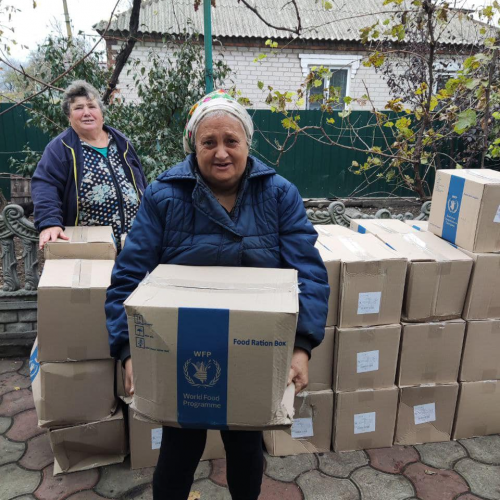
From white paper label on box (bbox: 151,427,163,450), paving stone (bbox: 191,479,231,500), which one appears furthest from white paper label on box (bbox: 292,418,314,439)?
white paper label on box (bbox: 151,427,163,450)

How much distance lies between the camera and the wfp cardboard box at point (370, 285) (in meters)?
2.05

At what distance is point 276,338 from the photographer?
1.11 m

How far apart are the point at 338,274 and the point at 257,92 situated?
26.1 ft

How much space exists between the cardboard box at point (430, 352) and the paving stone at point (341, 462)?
0.43m

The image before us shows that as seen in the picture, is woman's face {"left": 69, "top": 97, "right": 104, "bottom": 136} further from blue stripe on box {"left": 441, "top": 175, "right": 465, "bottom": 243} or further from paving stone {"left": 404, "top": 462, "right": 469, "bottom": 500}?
paving stone {"left": 404, "top": 462, "right": 469, "bottom": 500}

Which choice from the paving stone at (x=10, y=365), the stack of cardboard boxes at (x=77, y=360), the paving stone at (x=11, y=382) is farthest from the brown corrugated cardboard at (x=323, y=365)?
the paving stone at (x=10, y=365)

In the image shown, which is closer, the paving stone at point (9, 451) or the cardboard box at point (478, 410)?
the paving stone at point (9, 451)

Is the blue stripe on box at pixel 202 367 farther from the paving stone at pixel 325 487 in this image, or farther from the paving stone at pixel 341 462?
the paving stone at pixel 341 462

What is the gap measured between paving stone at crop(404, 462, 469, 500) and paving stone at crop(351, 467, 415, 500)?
49mm

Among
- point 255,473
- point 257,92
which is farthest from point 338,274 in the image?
point 257,92

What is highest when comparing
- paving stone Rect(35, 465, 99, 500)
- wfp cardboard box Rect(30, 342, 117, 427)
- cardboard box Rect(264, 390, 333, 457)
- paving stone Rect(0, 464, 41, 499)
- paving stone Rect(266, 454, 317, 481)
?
wfp cardboard box Rect(30, 342, 117, 427)

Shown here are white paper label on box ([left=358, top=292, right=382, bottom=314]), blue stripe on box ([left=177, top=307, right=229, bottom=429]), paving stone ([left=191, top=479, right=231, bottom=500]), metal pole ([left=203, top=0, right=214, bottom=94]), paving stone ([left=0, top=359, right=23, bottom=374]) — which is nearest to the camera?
blue stripe on box ([left=177, top=307, right=229, bottom=429])

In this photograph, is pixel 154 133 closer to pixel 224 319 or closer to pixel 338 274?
pixel 338 274

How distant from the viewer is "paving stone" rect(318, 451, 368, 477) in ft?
7.07
